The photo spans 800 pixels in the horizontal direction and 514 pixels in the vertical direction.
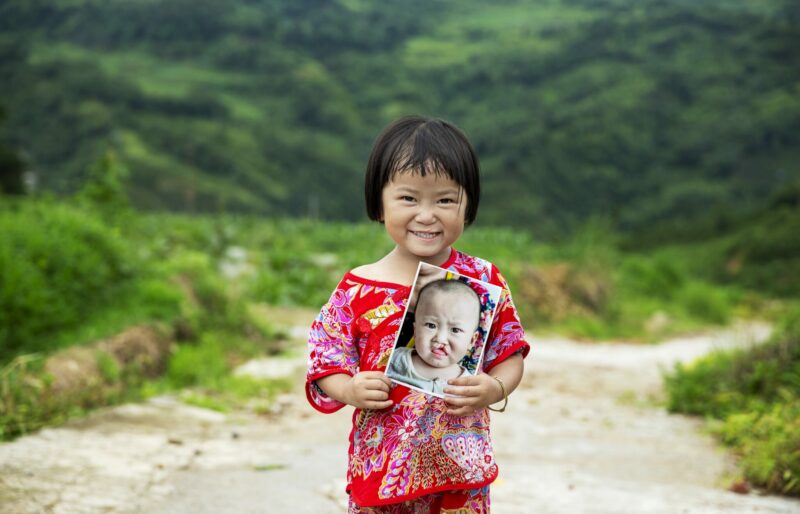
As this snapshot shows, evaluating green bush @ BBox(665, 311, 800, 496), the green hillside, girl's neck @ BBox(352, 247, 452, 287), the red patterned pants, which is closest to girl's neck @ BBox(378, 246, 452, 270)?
girl's neck @ BBox(352, 247, 452, 287)

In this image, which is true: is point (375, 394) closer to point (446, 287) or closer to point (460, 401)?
point (460, 401)

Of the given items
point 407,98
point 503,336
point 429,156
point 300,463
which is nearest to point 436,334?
point 503,336

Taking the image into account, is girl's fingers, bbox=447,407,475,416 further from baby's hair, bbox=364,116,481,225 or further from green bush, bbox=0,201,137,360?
green bush, bbox=0,201,137,360

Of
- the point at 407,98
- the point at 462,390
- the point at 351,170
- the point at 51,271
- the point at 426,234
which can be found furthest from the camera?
the point at 407,98

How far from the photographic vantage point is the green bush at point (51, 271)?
537 centimetres

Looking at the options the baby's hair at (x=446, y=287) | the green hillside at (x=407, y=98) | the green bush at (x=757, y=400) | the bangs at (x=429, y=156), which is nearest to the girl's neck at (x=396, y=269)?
the baby's hair at (x=446, y=287)

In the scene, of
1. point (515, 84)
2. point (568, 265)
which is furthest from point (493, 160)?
point (568, 265)

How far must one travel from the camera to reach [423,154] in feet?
6.96

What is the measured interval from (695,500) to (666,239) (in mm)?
34877

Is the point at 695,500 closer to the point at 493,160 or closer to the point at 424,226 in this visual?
the point at 424,226

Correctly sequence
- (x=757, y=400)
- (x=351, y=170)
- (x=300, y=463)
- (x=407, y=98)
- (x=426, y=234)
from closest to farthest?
(x=426, y=234) < (x=300, y=463) < (x=757, y=400) < (x=351, y=170) < (x=407, y=98)

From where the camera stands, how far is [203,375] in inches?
257

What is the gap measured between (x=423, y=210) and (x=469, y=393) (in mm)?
453

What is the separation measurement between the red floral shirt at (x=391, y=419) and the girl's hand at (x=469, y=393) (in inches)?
3.1
